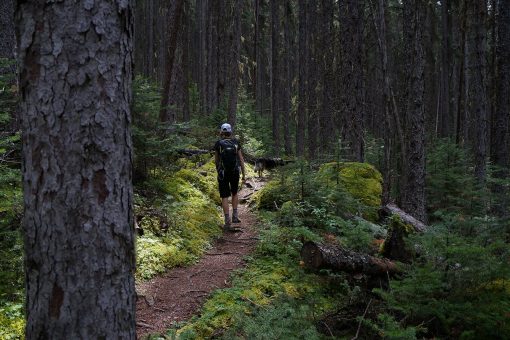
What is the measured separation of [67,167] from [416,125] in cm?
881

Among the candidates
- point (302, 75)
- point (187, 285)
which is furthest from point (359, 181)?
point (302, 75)

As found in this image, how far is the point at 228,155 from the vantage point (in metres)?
8.03

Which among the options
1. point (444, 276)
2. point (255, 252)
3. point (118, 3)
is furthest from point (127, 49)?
point (255, 252)

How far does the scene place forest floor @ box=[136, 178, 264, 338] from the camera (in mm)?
4518

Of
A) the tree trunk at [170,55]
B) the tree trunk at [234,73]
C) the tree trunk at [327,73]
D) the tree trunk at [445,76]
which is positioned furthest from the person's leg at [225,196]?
the tree trunk at [445,76]

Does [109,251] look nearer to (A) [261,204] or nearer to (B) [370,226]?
(B) [370,226]

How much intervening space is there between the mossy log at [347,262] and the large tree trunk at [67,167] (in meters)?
3.84

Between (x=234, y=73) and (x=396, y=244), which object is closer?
(x=396, y=244)

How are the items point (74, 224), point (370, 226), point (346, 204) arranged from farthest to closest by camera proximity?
point (346, 204)
point (370, 226)
point (74, 224)

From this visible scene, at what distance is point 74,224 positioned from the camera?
6.37 ft

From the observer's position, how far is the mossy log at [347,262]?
17.9ft

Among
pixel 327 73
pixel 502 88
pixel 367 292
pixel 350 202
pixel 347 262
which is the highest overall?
pixel 327 73

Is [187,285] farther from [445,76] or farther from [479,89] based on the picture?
[445,76]

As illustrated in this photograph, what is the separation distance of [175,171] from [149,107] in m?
2.21
